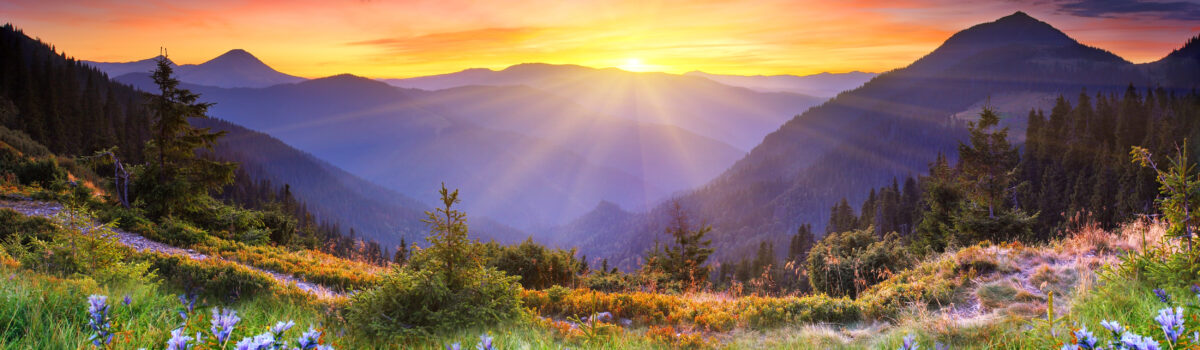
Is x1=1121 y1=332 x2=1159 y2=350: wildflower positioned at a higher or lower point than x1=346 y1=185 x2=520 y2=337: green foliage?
higher

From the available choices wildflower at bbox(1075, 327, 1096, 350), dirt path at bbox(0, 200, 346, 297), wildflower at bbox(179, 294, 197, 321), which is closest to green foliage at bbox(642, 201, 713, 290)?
dirt path at bbox(0, 200, 346, 297)

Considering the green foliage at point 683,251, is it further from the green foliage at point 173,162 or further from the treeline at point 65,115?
the treeline at point 65,115

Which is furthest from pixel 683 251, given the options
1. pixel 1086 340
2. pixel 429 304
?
pixel 1086 340

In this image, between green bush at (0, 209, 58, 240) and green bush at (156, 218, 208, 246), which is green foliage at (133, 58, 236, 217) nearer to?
green bush at (156, 218, 208, 246)

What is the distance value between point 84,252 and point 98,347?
6.20 metres

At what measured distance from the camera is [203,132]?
1856 cm

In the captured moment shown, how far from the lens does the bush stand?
17.7 ft

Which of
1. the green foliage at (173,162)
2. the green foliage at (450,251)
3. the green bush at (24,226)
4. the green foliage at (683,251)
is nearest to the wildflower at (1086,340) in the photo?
the green foliage at (450,251)

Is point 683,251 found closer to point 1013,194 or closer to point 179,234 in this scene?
point 1013,194

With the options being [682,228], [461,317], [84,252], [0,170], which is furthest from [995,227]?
[0,170]

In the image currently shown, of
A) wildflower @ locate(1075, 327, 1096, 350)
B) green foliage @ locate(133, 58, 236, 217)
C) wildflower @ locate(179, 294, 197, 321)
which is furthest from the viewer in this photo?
green foliage @ locate(133, 58, 236, 217)

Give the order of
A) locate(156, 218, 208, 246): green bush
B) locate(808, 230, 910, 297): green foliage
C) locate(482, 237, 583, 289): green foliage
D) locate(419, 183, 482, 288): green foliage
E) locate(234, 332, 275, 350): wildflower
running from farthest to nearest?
locate(482, 237, 583, 289): green foliage → locate(156, 218, 208, 246): green bush → locate(808, 230, 910, 297): green foliage → locate(419, 183, 482, 288): green foliage → locate(234, 332, 275, 350): wildflower

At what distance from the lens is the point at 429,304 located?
6094 millimetres

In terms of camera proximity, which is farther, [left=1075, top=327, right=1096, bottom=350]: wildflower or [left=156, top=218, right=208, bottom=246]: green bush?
[left=156, top=218, right=208, bottom=246]: green bush
